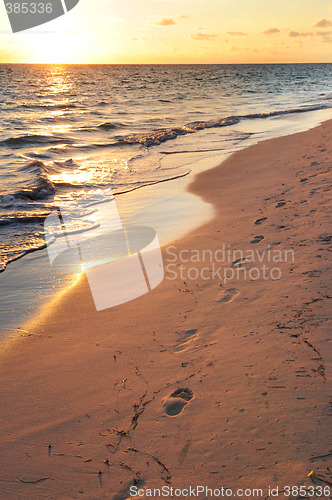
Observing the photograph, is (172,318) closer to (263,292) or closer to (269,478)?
(263,292)

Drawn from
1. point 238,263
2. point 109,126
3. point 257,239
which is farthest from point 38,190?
point 109,126

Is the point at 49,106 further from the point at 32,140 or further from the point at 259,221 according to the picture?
the point at 259,221

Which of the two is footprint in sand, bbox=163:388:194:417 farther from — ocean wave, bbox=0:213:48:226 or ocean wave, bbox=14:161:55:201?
ocean wave, bbox=14:161:55:201

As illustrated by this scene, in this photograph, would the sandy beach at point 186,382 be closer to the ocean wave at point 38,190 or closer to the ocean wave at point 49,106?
the ocean wave at point 38,190

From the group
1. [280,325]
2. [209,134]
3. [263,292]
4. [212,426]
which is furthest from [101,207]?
[209,134]

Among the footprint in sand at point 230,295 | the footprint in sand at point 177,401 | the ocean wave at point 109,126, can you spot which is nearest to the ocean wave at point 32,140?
the ocean wave at point 109,126

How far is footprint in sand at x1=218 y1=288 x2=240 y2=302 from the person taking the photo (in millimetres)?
3553

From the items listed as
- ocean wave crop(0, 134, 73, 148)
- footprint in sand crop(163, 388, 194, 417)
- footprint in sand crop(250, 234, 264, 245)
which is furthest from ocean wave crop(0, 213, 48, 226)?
ocean wave crop(0, 134, 73, 148)

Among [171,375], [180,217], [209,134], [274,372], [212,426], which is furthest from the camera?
[209,134]

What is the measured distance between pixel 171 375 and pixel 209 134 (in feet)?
50.5

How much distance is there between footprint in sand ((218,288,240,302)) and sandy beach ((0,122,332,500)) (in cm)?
1

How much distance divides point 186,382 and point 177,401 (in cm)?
17

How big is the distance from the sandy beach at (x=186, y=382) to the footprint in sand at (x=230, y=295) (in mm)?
11

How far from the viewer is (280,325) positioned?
9.72ft
